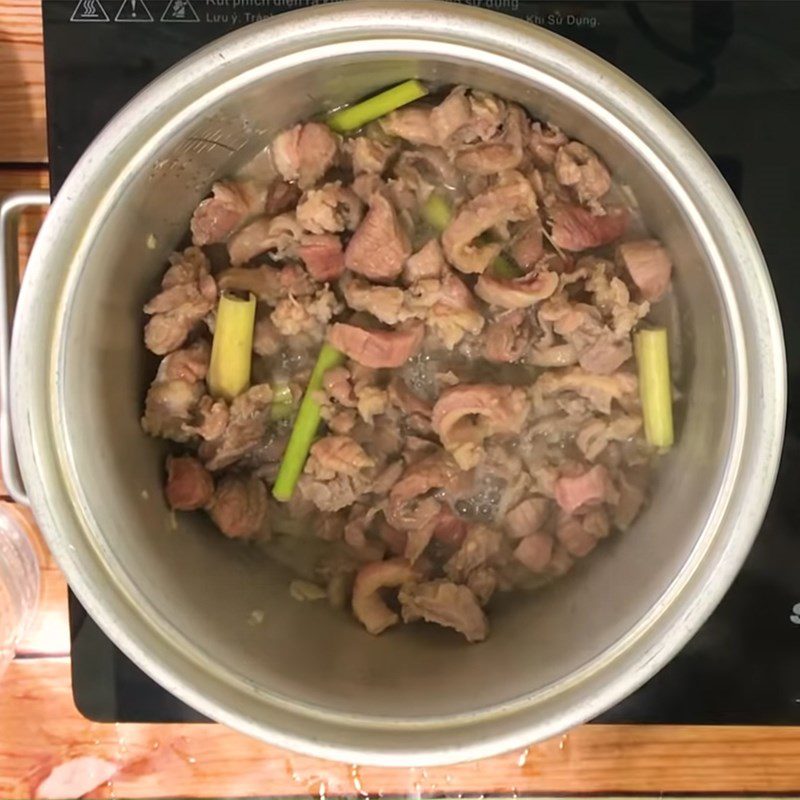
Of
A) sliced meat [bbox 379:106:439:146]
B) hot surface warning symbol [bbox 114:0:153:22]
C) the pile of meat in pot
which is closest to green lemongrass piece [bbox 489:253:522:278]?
the pile of meat in pot

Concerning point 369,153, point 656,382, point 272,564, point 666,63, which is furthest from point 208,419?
point 666,63

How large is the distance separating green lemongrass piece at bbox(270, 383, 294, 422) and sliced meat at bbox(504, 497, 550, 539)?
200 mm

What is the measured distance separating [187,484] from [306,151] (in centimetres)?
27

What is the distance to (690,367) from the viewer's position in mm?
669

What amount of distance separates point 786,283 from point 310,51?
1.37ft

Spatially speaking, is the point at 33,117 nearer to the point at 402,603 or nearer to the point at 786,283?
the point at 402,603

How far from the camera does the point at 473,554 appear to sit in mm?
717

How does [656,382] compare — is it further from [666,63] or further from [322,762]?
[322,762]

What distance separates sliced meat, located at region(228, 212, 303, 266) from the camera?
70 cm

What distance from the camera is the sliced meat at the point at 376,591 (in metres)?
0.70

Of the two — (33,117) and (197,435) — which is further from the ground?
(33,117)

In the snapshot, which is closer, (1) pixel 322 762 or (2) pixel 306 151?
(2) pixel 306 151

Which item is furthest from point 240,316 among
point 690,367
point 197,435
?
point 690,367

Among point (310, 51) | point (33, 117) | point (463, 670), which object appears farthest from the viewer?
point (33, 117)
